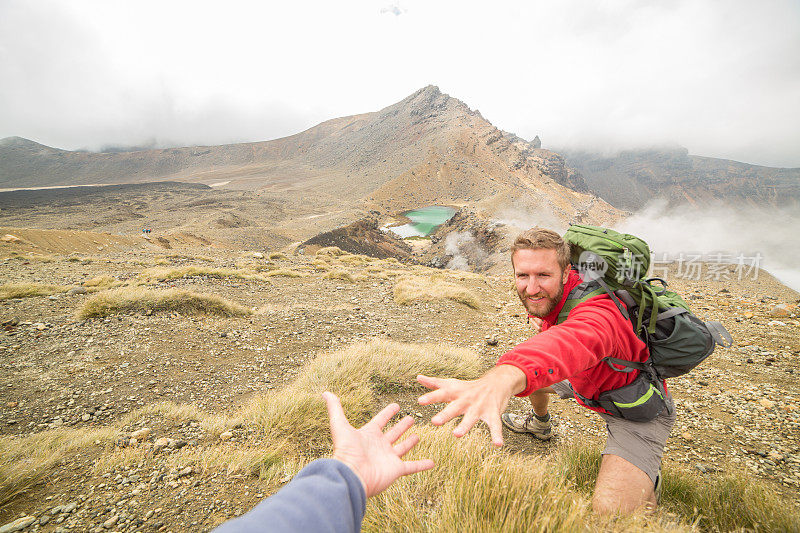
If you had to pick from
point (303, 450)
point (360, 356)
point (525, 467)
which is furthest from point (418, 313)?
point (525, 467)

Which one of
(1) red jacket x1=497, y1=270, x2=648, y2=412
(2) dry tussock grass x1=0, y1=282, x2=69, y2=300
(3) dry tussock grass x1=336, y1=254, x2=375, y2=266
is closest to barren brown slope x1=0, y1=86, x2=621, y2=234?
(3) dry tussock grass x1=336, y1=254, x2=375, y2=266

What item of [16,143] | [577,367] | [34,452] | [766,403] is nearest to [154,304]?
[34,452]

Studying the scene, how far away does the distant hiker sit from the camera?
3.36ft

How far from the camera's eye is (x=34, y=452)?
9.32 feet

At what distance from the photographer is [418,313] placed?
8.59 m

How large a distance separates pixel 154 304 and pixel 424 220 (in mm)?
62215

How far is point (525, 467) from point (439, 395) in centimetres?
128

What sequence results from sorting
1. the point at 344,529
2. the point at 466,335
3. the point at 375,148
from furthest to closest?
the point at 375,148 < the point at 466,335 < the point at 344,529

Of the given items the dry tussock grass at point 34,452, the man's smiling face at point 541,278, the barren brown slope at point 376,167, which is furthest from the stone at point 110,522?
the barren brown slope at point 376,167

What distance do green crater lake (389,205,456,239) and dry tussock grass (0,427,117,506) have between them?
4968 cm

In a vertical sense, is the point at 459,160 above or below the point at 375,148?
below

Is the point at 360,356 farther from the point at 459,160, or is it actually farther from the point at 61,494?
the point at 459,160

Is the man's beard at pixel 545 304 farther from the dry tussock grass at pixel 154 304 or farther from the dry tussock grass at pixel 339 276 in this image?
the dry tussock grass at pixel 339 276

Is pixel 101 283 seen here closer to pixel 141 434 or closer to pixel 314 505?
pixel 141 434
